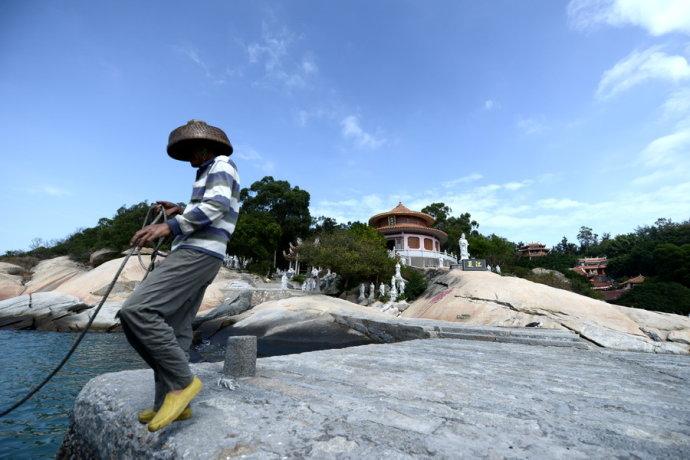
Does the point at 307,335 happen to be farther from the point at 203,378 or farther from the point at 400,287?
the point at 400,287

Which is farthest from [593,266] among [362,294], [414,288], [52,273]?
[52,273]

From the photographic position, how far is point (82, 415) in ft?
9.19

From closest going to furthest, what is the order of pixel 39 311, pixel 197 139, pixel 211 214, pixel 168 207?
1. pixel 211 214
2. pixel 197 139
3. pixel 168 207
4. pixel 39 311

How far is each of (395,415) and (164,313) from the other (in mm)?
1654

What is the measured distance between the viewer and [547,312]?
12367 mm

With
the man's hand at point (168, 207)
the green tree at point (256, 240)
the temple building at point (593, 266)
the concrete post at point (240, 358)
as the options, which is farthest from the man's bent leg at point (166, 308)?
the temple building at point (593, 266)

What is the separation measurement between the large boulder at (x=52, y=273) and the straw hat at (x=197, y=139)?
3068 cm

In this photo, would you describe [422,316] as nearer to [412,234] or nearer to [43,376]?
[43,376]

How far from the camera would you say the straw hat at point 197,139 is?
2588 mm

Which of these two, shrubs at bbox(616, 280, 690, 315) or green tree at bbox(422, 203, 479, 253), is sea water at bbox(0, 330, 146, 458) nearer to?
shrubs at bbox(616, 280, 690, 315)

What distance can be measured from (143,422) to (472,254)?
4468 cm

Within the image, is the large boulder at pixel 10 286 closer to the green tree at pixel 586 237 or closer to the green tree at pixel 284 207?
the green tree at pixel 284 207

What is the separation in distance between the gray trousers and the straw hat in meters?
0.87

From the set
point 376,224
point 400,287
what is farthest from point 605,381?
point 376,224
